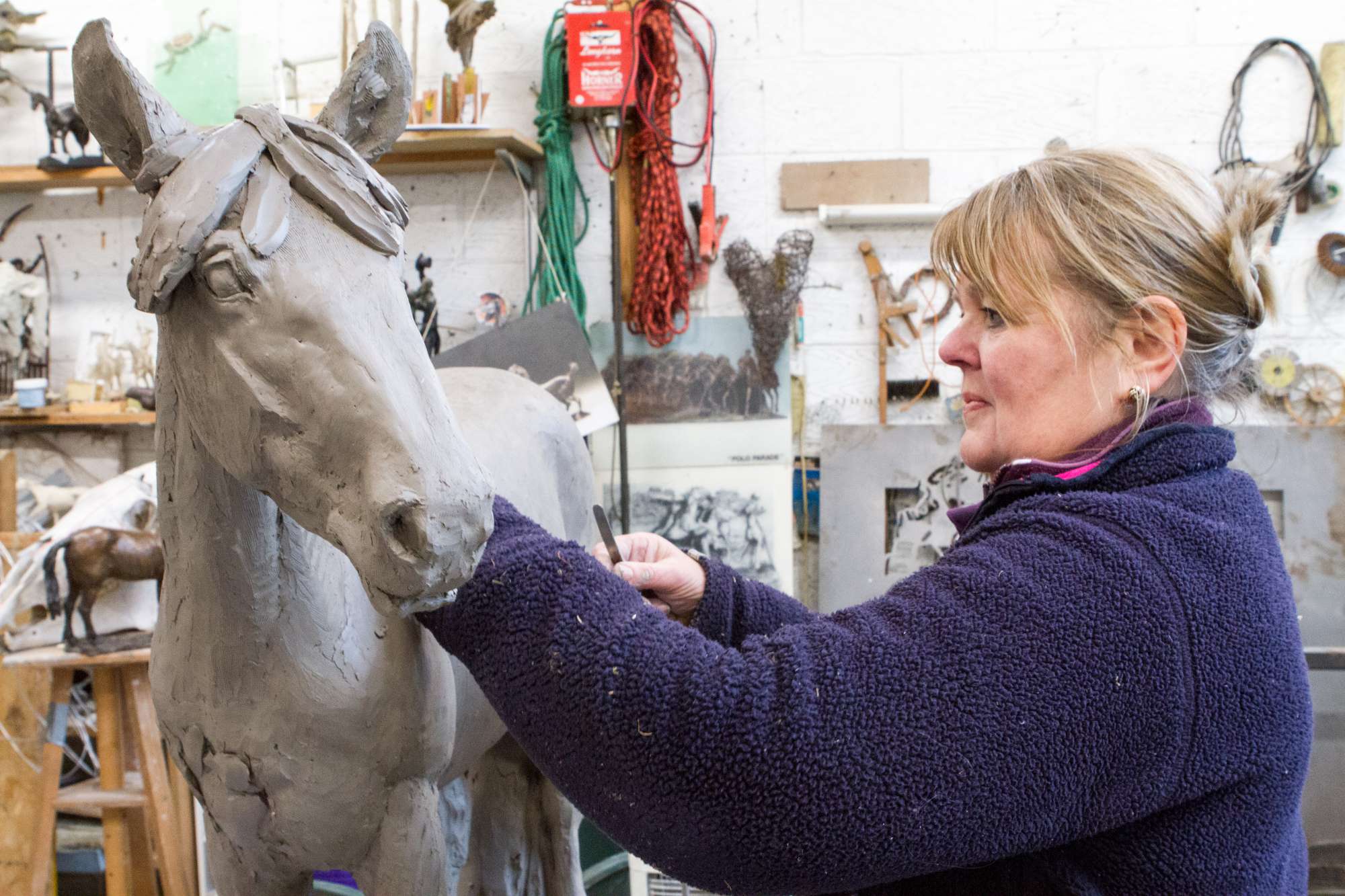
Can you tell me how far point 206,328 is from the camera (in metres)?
0.65

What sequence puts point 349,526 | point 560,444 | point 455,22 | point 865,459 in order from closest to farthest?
point 349,526 < point 560,444 < point 455,22 < point 865,459

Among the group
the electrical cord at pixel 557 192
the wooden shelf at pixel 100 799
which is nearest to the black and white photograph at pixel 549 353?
the electrical cord at pixel 557 192

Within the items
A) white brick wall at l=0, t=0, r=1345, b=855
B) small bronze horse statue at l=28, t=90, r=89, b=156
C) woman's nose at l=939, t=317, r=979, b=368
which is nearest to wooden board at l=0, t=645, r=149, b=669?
white brick wall at l=0, t=0, r=1345, b=855

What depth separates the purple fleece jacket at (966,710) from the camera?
23.8 inches

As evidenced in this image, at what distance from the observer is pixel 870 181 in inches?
105

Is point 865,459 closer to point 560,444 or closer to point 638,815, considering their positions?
point 560,444

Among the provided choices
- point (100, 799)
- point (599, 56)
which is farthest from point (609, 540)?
point (599, 56)

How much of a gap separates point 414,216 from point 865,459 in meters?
1.42

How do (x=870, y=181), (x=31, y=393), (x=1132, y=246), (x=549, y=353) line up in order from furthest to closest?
1. (x=870, y=181)
2. (x=31, y=393)
3. (x=549, y=353)
4. (x=1132, y=246)

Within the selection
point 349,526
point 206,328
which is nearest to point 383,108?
point 206,328

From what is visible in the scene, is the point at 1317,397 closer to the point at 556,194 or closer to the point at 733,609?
the point at 556,194

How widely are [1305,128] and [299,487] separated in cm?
287

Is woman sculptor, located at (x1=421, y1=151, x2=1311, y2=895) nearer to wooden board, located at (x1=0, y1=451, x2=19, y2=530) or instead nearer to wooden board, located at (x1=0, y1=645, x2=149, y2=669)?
wooden board, located at (x1=0, y1=645, x2=149, y2=669)

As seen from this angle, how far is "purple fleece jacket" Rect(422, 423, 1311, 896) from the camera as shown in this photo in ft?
1.99
